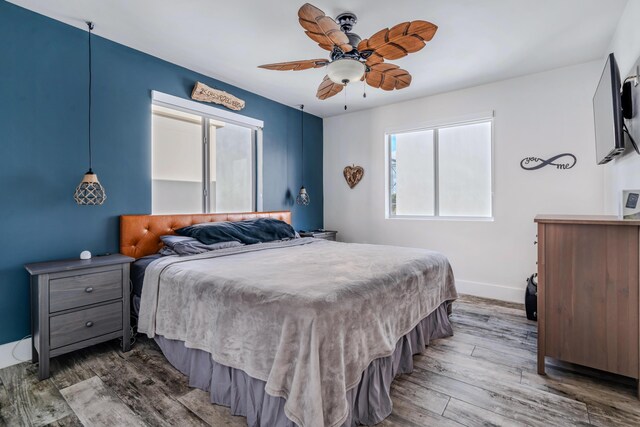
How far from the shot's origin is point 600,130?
98.8 inches

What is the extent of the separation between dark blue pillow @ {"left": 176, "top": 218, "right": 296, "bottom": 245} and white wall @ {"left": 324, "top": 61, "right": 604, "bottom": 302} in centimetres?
185

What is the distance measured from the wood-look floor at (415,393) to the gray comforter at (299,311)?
31cm

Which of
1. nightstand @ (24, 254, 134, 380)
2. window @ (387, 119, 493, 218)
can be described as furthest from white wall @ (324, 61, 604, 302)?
nightstand @ (24, 254, 134, 380)

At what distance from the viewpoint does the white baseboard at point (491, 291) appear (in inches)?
145

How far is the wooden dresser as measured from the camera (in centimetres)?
185

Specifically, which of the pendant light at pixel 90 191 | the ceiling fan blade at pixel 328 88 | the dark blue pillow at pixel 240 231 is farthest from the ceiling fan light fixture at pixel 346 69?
the pendant light at pixel 90 191

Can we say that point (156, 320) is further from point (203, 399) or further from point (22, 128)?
point (22, 128)

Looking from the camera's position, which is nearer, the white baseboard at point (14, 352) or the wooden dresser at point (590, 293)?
the wooden dresser at point (590, 293)

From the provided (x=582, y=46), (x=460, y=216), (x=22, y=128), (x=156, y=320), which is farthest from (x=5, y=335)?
(x=582, y=46)

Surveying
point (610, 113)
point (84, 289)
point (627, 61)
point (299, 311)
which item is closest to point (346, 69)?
point (299, 311)

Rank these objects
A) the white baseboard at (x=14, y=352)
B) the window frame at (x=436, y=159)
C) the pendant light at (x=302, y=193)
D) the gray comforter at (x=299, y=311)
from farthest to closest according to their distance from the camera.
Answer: the pendant light at (x=302, y=193), the window frame at (x=436, y=159), the white baseboard at (x=14, y=352), the gray comforter at (x=299, y=311)

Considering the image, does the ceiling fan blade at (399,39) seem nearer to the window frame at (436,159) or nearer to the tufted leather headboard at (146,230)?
the window frame at (436,159)

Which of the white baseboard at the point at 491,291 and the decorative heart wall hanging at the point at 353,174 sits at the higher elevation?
the decorative heart wall hanging at the point at 353,174

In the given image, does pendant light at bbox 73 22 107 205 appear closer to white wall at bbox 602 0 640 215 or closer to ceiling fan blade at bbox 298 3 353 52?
ceiling fan blade at bbox 298 3 353 52
